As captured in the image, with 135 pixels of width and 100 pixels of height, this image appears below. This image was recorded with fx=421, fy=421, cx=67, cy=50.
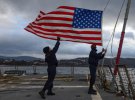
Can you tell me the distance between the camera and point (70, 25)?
15367mm

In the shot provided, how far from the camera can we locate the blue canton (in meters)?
15.4

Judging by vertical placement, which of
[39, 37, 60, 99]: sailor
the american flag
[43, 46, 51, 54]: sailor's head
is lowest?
[39, 37, 60, 99]: sailor

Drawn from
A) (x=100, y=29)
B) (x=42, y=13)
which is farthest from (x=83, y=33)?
(x=42, y=13)

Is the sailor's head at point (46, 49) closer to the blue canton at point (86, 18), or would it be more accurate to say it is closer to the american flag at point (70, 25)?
the american flag at point (70, 25)

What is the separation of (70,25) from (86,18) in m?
0.71

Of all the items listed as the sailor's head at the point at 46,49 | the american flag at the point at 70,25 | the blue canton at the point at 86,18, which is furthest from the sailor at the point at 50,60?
the blue canton at the point at 86,18

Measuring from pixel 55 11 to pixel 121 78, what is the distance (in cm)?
360

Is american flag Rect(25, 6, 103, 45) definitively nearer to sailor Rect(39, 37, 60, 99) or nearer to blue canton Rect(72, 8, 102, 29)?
blue canton Rect(72, 8, 102, 29)

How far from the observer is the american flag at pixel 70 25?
594 inches

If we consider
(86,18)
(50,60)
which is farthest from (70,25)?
(50,60)

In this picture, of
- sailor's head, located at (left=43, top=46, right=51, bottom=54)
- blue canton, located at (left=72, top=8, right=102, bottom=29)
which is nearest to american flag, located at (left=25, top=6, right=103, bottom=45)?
blue canton, located at (left=72, top=8, right=102, bottom=29)

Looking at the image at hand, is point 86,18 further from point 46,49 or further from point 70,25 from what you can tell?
point 46,49

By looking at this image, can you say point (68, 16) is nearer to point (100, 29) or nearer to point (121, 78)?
point (100, 29)

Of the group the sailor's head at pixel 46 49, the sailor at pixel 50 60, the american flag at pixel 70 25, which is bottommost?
the sailor at pixel 50 60
